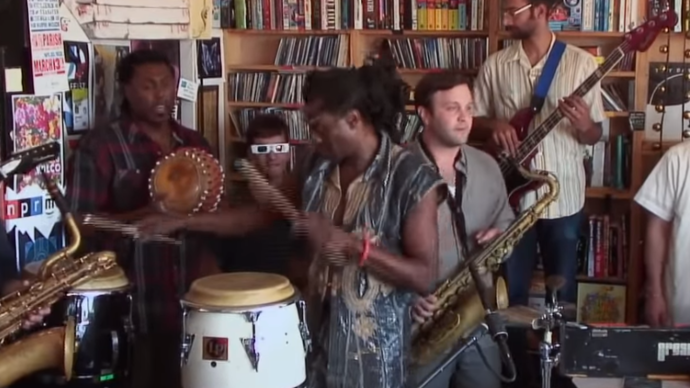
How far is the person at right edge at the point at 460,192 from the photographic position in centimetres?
322

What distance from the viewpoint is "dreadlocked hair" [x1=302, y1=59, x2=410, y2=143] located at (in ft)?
8.71

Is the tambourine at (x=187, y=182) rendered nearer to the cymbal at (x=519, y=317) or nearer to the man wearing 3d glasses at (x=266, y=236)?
the man wearing 3d glasses at (x=266, y=236)

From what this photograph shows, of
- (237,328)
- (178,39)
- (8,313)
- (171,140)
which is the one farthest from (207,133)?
(237,328)

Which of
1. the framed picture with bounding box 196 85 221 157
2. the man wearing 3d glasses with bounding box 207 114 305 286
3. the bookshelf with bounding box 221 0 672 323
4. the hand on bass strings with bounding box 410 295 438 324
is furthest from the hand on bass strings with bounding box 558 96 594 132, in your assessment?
the framed picture with bounding box 196 85 221 157

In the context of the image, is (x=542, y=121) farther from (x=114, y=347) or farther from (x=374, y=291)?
(x=114, y=347)

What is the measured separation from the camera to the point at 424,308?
10.2 feet

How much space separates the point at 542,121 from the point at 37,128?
6.24ft

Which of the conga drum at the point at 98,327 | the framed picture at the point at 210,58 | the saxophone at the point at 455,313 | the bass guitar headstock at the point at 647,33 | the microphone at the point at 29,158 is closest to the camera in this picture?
the microphone at the point at 29,158

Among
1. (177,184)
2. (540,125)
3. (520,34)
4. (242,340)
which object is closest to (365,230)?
(242,340)

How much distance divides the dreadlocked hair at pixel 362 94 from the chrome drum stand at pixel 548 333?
58 centimetres

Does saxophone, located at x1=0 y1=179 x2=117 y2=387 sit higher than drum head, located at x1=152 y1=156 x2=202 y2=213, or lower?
lower

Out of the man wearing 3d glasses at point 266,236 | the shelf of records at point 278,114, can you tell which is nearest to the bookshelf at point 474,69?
the shelf of records at point 278,114

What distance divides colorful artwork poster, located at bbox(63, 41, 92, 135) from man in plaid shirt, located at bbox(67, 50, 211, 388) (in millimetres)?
240

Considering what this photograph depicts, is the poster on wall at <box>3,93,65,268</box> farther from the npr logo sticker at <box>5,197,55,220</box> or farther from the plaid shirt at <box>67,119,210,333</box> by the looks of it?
the plaid shirt at <box>67,119,210,333</box>
